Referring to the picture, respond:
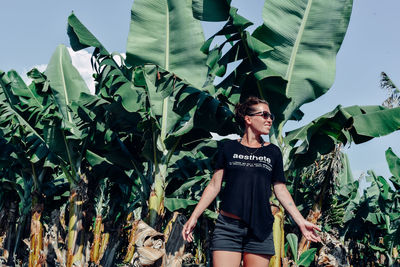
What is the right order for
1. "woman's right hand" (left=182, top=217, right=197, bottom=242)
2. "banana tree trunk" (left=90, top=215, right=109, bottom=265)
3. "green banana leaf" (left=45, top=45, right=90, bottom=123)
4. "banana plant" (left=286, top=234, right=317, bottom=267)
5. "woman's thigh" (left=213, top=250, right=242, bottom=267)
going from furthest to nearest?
1. "banana tree trunk" (left=90, top=215, right=109, bottom=265)
2. "green banana leaf" (left=45, top=45, right=90, bottom=123)
3. "banana plant" (left=286, top=234, right=317, bottom=267)
4. "woman's right hand" (left=182, top=217, right=197, bottom=242)
5. "woman's thigh" (left=213, top=250, right=242, bottom=267)

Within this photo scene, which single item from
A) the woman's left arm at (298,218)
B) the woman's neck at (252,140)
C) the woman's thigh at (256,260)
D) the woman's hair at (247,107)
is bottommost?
the woman's thigh at (256,260)

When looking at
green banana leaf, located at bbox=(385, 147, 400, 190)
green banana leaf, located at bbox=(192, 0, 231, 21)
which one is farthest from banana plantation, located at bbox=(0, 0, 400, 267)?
green banana leaf, located at bbox=(385, 147, 400, 190)

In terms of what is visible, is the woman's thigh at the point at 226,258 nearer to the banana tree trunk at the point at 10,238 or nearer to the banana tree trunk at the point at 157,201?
the banana tree trunk at the point at 157,201

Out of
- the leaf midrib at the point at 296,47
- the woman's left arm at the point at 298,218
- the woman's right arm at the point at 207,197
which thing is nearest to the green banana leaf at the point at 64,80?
the leaf midrib at the point at 296,47

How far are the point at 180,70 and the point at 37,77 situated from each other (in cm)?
302

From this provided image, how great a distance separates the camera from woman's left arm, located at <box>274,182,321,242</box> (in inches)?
107

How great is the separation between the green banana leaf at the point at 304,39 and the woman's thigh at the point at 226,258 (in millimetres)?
3688

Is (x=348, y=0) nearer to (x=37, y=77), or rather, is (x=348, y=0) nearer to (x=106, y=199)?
(x=37, y=77)

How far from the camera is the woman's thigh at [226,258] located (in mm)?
2635

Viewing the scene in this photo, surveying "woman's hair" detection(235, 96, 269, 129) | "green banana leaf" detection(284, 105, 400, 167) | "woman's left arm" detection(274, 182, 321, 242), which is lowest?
"woman's left arm" detection(274, 182, 321, 242)

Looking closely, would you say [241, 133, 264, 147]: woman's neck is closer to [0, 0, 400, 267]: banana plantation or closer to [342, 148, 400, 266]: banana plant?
[0, 0, 400, 267]: banana plantation

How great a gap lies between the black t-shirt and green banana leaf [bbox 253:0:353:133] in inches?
126

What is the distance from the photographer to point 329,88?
20.1 feet

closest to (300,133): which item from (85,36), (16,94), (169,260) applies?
(169,260)
